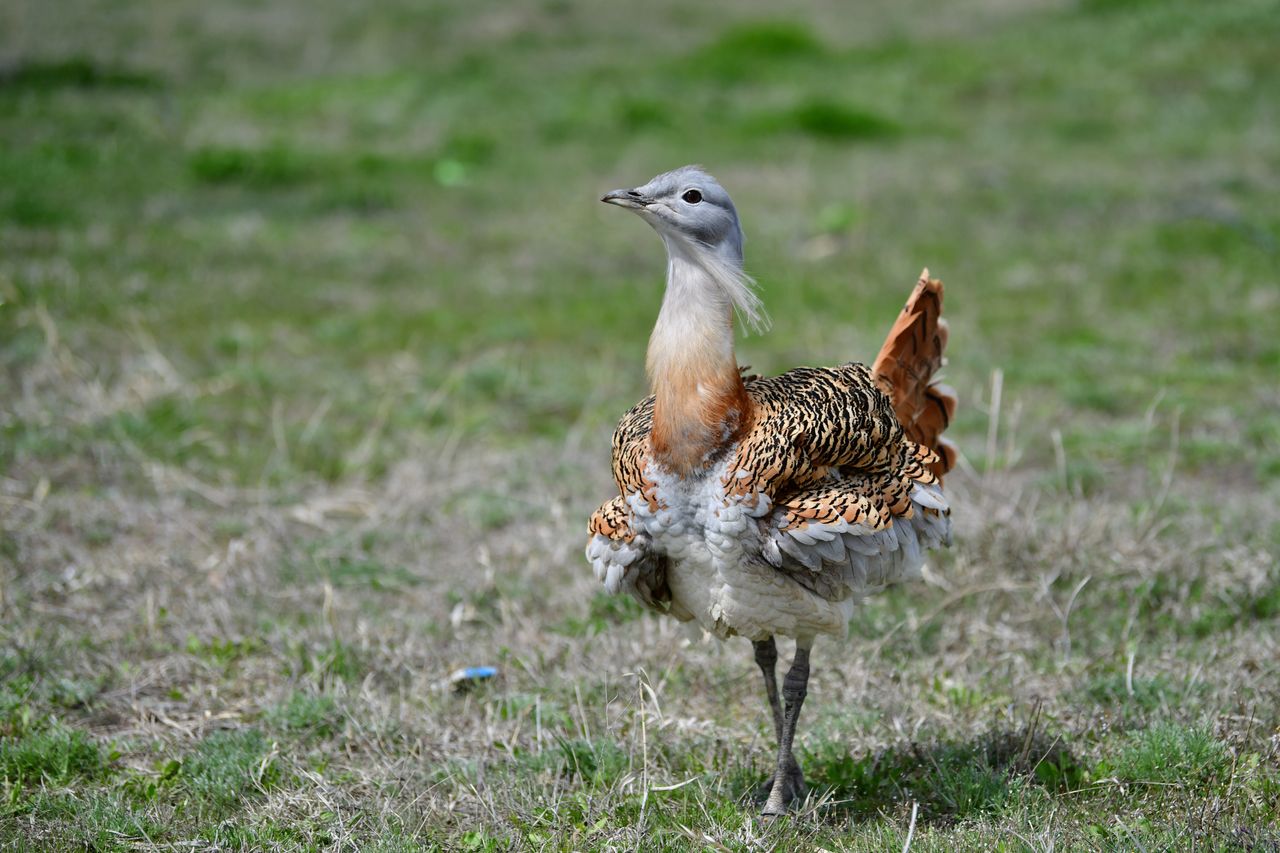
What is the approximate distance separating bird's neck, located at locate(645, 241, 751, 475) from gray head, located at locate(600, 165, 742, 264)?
5cm

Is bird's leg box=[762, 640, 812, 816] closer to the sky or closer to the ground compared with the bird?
closer to the ground

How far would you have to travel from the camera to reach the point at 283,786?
3666 mm

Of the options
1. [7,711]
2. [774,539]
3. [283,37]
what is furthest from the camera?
[283,37]

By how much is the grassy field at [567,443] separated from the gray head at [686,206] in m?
1.46

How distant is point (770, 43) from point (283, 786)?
1204cm

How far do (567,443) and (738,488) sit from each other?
3127 millimetres

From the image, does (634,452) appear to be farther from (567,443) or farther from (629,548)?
(567,443)

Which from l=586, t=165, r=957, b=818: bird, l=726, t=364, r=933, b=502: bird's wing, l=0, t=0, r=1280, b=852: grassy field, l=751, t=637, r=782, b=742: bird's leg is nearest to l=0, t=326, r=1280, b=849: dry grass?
l=0, t=0, r=1280, b=852: grassy field

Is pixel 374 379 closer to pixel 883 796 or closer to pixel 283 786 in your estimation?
pixel 283 786

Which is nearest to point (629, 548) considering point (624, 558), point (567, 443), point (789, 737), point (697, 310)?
point (624, 558)

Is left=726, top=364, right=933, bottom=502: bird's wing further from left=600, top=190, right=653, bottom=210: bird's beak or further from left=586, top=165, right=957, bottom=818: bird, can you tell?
left=600, top=190, right=653, bottom=210: bird's beak

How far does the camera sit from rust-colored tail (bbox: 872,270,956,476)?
3943 mm

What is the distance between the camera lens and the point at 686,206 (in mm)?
3330

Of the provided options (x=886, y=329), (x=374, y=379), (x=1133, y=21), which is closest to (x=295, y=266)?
(x=374, y=379)
